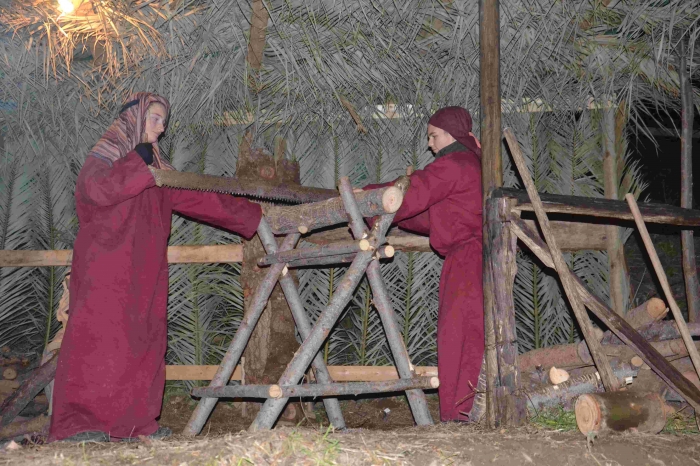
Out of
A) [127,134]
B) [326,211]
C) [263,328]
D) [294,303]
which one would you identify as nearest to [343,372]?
[263,328]

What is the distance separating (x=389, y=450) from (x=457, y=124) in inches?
92.2

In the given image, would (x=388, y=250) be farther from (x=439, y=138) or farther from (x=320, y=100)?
(x=320, y=100)

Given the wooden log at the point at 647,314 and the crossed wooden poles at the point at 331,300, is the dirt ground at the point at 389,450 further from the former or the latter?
the wooden log at the point at 647,314

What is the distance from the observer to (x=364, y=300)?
5352mm

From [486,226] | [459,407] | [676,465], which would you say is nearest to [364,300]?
[459,407]

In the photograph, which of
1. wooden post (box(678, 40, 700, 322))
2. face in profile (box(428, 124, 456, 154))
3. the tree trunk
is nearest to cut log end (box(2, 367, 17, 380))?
the tree trunk

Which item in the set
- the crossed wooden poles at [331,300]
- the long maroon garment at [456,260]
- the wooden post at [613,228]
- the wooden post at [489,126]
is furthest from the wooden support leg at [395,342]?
the wooden post at [613,228]

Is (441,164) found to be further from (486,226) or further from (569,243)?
(569,243)

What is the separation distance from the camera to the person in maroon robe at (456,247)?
3816mm

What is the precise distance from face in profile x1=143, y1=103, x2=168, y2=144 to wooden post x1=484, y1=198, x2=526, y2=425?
208 centimetres

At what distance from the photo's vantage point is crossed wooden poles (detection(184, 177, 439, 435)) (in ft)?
10.9

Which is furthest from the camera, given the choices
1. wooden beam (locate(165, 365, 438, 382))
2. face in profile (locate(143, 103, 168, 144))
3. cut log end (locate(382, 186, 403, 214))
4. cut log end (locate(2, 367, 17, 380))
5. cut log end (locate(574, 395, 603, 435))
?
cut log end (locate(2, 367, 17, 380))

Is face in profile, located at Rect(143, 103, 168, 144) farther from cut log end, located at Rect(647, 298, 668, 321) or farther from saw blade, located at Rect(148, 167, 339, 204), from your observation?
cut log end, located at Rect(647, 298, 668, 321)

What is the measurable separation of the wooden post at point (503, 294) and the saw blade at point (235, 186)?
4.35ft
